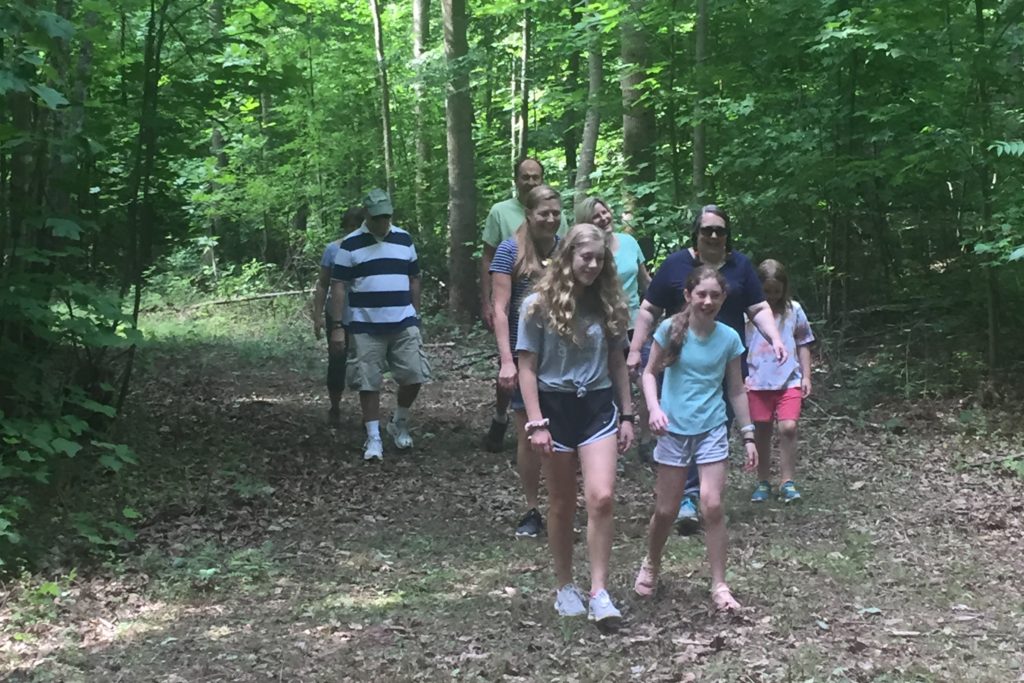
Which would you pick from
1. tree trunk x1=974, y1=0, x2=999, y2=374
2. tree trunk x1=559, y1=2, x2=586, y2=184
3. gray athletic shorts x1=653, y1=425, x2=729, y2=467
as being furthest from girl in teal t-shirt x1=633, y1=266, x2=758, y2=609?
tree trunk x1=559, y1=2, x2=586, y2=184

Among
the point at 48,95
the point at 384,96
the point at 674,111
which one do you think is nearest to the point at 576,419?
the point at 48,95

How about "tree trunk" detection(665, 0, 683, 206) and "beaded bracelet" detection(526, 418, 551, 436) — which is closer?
"beaded bracelet" detection(526, 418, 551, 436)

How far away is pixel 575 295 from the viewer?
437 centimetres

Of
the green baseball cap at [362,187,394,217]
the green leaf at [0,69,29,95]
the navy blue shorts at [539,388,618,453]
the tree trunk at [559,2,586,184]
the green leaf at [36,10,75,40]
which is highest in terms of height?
the tree trunk at [559,2,586,184]

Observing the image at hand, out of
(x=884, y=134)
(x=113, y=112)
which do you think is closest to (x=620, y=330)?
(x=113, y=112)

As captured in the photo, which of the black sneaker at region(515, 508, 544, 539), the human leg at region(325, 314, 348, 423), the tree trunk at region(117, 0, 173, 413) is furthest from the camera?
the human leg at region(325, 314, 348, 423)

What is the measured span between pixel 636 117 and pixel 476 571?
744cm

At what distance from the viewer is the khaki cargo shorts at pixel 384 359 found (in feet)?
25.6

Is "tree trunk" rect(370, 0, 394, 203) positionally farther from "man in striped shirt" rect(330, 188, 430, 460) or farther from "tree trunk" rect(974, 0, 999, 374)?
"tree trunk" rect(974, 0, 999, 374)

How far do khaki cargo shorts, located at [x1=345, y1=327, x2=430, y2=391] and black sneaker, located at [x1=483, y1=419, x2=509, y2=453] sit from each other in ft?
2.45

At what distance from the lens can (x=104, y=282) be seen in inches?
315

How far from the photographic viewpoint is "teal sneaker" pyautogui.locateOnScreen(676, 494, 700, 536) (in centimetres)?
610

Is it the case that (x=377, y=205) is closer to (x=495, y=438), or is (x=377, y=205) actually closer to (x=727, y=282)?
(x=495, y=438)

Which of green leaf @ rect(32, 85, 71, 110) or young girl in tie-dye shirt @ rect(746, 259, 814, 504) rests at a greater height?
green leaf @ rect(32, 85, 71, 110)
